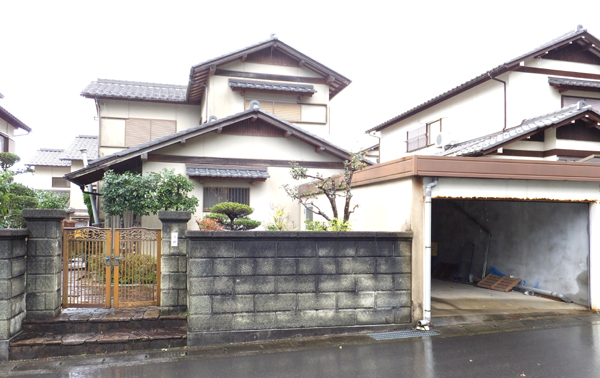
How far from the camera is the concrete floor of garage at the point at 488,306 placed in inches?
326

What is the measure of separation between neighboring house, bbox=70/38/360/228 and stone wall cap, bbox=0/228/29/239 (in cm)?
555

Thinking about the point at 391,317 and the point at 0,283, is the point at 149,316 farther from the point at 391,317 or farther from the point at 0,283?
the point at 391,317

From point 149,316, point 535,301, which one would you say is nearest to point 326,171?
point 535,301

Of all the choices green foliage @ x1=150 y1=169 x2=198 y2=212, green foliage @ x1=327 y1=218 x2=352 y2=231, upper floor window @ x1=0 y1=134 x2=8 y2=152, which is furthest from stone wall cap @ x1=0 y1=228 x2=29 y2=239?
upper floor window @ x1=0 y1=134 x2=8 y2=152

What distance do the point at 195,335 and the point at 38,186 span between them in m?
32.9

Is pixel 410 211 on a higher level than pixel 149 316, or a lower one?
higher

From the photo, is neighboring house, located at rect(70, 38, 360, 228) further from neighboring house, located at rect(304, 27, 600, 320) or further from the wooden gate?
the wooden gate

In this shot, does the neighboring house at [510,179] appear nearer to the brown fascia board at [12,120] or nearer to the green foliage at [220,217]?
the green foliage at [220,217]

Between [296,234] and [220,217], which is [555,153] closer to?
[296,234]

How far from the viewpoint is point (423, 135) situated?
1944cm

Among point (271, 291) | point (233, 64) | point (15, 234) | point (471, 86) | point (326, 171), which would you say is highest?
point (233, 64)

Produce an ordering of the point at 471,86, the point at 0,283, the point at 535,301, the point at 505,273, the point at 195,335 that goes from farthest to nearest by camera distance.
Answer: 1. the point at 471,86
2. the point at 505,273
3. the point at 535,301
4. the point at 195,335
5. the point at 0,283

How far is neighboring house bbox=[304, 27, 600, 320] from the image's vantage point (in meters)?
7.81

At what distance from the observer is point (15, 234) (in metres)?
6.64
